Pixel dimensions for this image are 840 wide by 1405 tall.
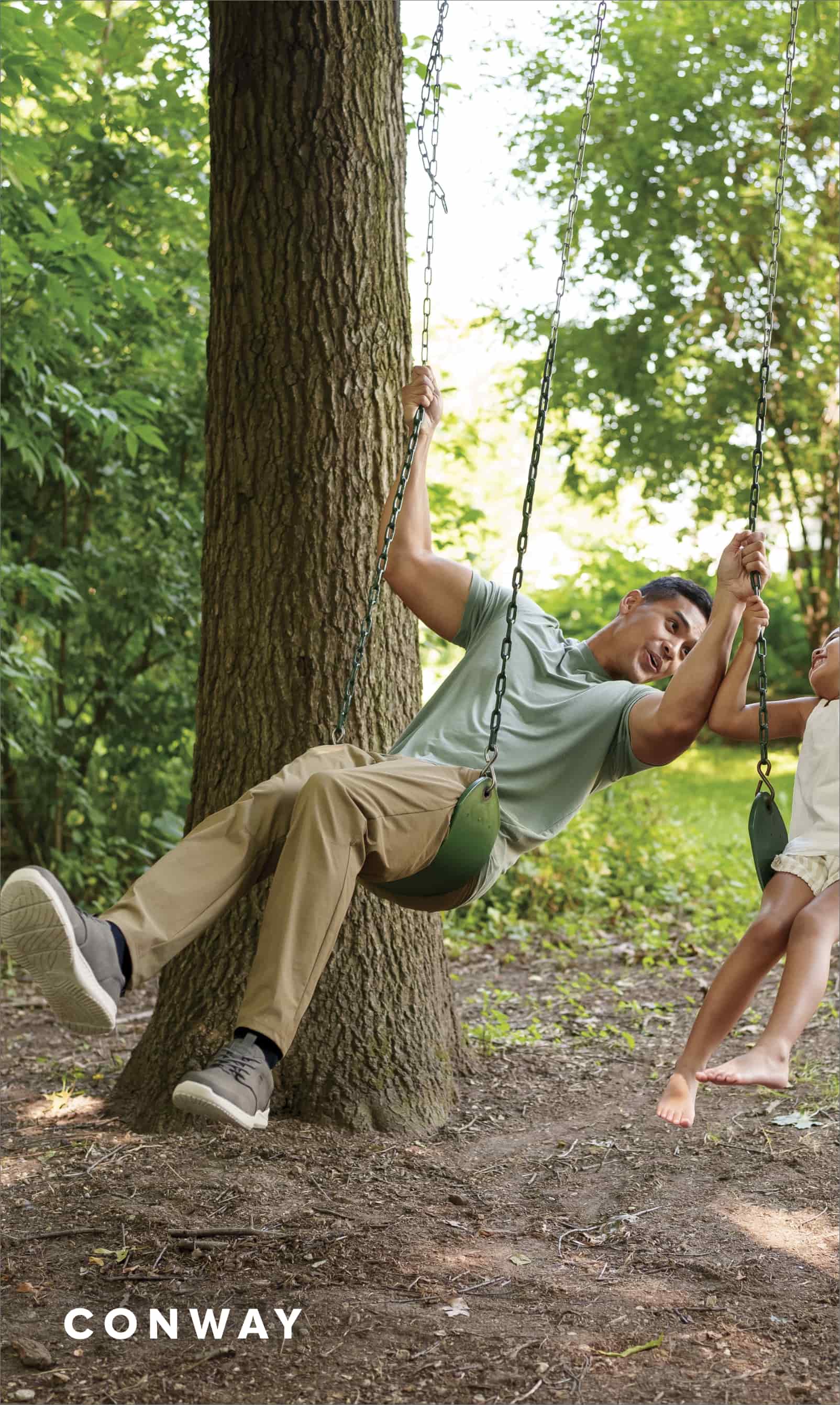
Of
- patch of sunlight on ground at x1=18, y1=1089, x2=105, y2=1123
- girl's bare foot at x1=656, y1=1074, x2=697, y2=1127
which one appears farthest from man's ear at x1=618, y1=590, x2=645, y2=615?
patch of sunlight on ground at x1=18, y1=1089, x2=105, y2=1123

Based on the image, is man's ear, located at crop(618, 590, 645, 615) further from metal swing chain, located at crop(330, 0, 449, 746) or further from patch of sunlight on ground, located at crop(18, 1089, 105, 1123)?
patch of sunlight on ground, located at crop(18, 1089, 105, 1123)

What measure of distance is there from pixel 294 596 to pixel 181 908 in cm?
134

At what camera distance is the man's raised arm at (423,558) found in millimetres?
2918

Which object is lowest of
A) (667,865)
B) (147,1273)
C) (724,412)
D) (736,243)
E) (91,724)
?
(147,1273)

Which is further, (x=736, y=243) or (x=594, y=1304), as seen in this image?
(x=736, y=243)

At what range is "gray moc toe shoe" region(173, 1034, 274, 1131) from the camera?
1.97 m

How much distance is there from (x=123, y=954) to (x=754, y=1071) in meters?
1.08

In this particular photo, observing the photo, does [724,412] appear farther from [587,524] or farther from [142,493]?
[587,524]

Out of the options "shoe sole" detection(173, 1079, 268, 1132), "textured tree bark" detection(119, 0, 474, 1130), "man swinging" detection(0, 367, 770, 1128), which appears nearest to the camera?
"shoe sole" detection(173, 1079, 268, 1132)

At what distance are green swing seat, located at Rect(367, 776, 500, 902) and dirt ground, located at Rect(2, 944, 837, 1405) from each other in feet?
2.78

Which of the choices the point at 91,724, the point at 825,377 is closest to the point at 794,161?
the point at 825,377

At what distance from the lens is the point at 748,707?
Result: 2.48 metres

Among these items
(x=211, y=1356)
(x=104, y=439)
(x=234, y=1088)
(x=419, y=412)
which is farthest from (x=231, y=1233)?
(x=104, y=439)

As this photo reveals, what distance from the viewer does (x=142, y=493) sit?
19.2ft
